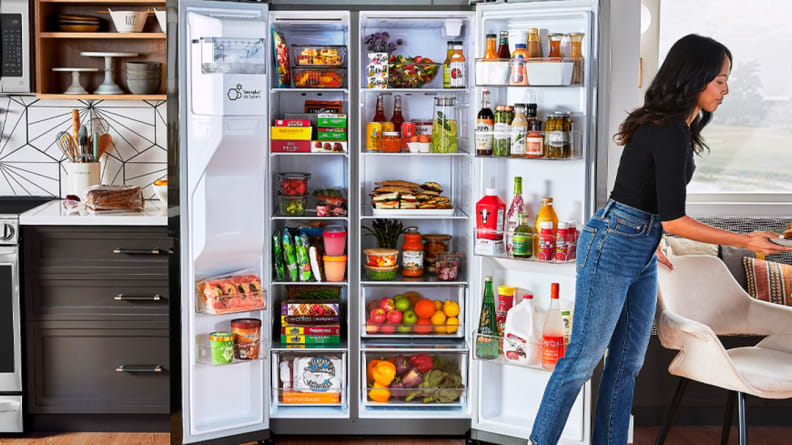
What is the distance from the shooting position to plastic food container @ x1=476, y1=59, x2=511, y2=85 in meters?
2.97

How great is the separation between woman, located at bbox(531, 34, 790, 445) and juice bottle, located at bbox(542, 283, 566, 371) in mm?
271

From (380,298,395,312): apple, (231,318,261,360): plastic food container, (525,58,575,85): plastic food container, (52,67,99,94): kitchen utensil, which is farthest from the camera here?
(52,67,99,94): kitchen utensil

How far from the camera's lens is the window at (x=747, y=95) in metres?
3.86

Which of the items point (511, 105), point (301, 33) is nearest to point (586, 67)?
point (511, 105)

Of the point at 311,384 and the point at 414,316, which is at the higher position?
the point at 414,316

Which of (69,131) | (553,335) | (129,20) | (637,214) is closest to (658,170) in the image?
(637,214)

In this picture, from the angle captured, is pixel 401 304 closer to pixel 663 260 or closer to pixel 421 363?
pixel 421 363

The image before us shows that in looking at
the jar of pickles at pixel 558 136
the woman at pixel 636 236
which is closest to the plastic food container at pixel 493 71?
the jar of pickles at pixel 558 136

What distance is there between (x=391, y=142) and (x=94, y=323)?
1416mm

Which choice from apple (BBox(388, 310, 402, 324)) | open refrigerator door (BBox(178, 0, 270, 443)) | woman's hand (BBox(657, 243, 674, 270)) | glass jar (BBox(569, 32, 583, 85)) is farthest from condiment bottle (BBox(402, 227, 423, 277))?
woman's hand (BBox(657, 243, 674, 270))

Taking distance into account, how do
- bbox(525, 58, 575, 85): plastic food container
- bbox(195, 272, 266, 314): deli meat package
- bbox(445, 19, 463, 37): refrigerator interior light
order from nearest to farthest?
bbox(525, 58, 575, 85): plastic food container, bbox(195, 272, 266, 314): deli meat package, bbox(445, 19, 463, 37): refrigerator interior light

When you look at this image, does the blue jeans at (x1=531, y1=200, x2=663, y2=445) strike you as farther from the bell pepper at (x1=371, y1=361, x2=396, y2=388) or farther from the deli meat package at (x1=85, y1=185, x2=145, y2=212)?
the deli meat package at (x1=85, y1=185, x2=145, y2=212)

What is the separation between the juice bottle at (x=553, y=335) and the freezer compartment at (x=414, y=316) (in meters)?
0.51

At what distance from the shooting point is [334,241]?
11.1 ft
